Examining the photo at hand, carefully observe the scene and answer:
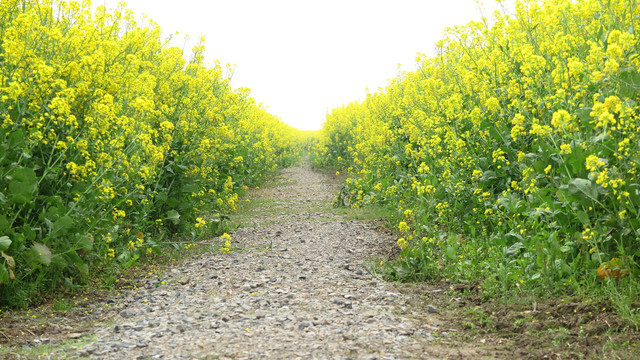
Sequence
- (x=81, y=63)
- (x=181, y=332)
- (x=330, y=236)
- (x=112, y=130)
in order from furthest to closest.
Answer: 1. (x=330, y=236)
2. (x=112, y=130)
3. (x=81, y=63)
4. (x=181, y=332)

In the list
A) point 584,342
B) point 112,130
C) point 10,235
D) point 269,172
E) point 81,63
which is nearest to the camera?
point 584,342

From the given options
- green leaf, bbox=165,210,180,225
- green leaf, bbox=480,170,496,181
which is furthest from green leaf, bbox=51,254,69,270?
green leaf, bbox=480,170,496,181

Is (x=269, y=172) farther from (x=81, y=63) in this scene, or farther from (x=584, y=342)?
(x=584, y=342)

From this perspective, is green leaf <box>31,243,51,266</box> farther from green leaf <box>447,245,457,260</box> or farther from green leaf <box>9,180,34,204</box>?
green leaf <box>447,245,457,260</box>

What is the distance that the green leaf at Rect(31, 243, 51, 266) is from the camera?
4.74 meters

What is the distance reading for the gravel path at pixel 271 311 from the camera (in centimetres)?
394

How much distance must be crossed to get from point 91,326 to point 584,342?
3890 millimetres

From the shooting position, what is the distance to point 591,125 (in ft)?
14.8

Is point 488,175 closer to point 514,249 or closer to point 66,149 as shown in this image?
point 514,249

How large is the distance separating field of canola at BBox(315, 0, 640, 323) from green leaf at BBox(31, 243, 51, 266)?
11.5ft

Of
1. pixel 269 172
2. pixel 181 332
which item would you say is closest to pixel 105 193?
pixel 181 332

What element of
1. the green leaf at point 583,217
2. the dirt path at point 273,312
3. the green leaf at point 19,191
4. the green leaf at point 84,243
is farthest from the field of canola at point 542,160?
the green leaf at point 19,191

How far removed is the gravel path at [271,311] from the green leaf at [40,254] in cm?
78

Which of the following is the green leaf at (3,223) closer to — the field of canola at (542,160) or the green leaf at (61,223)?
the green leaf at (61,223)
